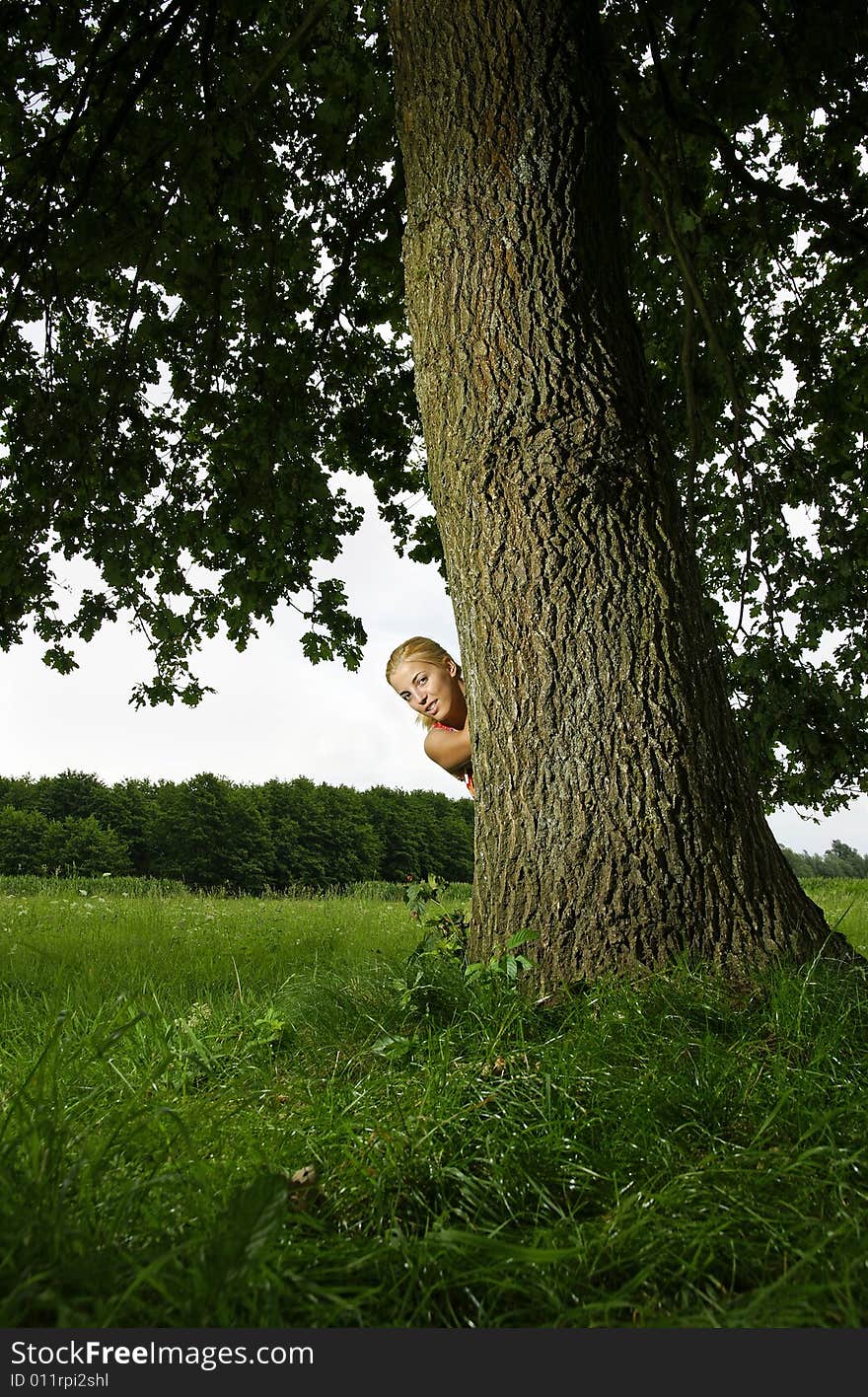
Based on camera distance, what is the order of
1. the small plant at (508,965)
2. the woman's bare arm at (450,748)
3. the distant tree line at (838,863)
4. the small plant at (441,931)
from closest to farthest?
the small plant at (508,965) → the small plant at (441,931) → the woman's bare arm at (450,748) → the distant tree line at (838,863)

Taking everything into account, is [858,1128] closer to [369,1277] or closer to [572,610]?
[369,1277]

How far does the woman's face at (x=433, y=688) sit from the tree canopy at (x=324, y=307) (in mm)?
1928

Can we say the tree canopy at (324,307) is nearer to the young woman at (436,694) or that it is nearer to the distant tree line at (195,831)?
the young woman at (436,694)

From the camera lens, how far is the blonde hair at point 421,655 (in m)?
5.02

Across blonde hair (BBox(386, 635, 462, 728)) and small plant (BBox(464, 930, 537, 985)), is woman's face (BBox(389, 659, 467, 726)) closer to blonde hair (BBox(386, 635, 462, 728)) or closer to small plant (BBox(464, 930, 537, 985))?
blonde hair (BBox(386, 635, 462, 728))

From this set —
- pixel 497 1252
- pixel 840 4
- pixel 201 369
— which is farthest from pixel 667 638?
pixel 201 369

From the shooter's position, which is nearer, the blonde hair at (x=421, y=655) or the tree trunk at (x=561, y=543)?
the tree trunk at (x=561, y=543)

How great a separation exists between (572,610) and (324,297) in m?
5.75

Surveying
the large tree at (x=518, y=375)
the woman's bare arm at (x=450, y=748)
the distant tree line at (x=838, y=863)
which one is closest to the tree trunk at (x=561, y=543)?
the large tree at (x=518, y=375)

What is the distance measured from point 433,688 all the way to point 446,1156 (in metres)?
2.96

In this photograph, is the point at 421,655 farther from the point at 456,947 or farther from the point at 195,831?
the point at 195,831

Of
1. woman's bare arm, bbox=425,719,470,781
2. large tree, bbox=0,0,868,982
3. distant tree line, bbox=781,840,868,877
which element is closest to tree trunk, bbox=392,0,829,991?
large tree, bbox=0,0,868,982

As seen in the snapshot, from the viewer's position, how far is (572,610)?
141 inches

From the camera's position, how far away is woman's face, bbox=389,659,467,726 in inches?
196
